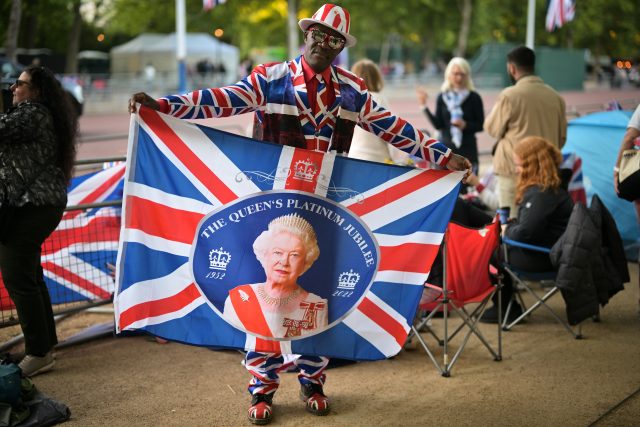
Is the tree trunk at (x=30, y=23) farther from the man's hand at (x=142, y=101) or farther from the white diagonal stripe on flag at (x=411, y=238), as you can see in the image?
the white diagonal stripe on flag at (x=411, y=238)

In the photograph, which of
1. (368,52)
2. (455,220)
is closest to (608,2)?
(368,52)

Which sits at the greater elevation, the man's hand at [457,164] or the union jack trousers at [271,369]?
the man's hand at [457,164]

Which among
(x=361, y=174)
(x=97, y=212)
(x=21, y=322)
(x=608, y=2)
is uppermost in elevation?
(x=608, y=2)

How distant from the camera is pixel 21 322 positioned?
518 cm

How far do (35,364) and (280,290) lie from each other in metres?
1.84

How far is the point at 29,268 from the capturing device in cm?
509

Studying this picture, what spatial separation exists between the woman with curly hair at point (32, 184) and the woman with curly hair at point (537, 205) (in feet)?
10.9

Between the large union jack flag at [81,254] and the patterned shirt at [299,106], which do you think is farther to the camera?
the large union jack flag at [81,254]

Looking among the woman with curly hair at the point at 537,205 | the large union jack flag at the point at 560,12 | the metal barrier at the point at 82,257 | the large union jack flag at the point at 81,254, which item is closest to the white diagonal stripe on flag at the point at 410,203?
the woman with curly hair at the point at 537,205

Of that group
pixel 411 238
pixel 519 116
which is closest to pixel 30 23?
pixel 519 116

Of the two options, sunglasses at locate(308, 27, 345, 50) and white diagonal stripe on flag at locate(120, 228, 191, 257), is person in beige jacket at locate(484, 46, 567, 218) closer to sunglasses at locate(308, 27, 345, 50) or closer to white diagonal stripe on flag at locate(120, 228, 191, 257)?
sunglasses at locate(308, 27, 345, 50)

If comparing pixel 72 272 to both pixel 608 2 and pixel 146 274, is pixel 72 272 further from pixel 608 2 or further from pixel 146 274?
pixel 608 2

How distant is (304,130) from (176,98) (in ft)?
2.34

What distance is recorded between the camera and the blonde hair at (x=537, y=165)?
6.43m
